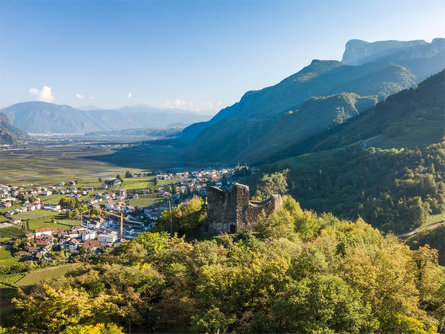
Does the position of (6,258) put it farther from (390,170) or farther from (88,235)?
(390,170)

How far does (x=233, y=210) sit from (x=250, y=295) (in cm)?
1276

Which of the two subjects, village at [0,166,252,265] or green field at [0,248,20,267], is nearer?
green field at [0,248,20,267]

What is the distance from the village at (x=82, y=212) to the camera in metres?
64.9

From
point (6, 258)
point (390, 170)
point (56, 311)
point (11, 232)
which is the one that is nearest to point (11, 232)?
point (11, 232)

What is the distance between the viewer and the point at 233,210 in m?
29.2

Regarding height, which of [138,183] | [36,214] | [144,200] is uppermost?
[138,183]

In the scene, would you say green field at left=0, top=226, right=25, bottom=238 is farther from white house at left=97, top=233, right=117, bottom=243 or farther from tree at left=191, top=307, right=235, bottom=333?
tree at left=191, top=307, right=235, bottom=333

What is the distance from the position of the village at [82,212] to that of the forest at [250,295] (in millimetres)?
14797

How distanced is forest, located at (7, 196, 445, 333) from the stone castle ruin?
6.76 meters

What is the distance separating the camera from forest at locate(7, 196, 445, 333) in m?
14.5

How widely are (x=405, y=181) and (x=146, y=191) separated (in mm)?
98132

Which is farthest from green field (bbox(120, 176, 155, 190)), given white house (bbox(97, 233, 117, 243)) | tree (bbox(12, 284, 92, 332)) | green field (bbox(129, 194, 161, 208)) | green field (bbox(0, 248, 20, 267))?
tree (bbox(12, 284, 92, 332))

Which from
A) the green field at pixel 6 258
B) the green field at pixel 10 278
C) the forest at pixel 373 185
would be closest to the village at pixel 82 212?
the green field at pixel 6 258

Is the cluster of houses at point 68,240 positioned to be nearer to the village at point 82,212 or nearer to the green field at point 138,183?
the village at point 82,212
